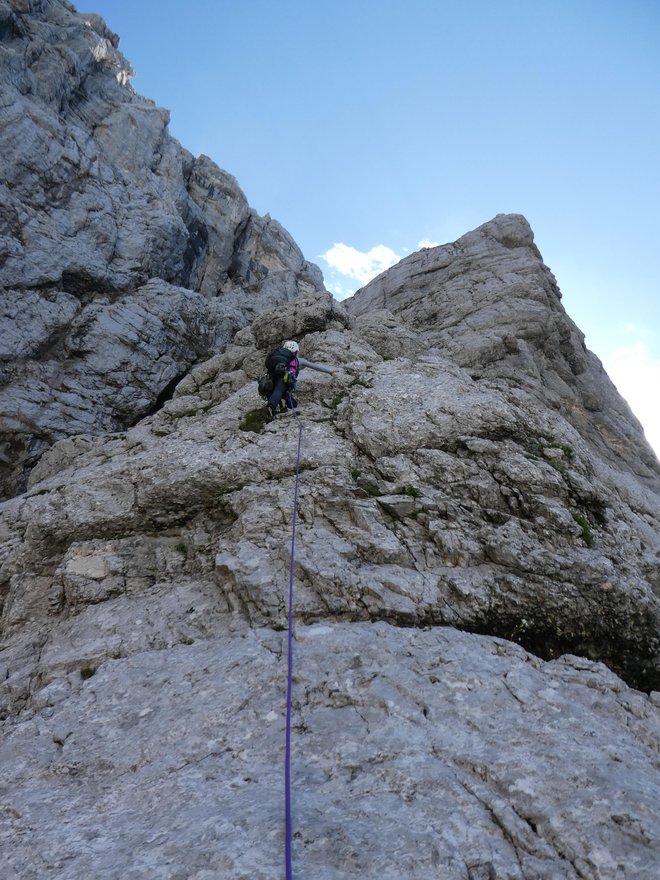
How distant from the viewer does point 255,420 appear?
47.1ft

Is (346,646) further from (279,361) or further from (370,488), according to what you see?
(279,361)

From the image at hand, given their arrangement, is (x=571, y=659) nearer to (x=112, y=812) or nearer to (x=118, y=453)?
(x=112, y=812)

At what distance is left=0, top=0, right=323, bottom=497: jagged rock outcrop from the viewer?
29.1 meters

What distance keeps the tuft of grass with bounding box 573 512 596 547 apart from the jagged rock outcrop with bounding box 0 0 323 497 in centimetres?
2783

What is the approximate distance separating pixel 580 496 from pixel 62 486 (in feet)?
43.7

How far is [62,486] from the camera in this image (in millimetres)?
12555

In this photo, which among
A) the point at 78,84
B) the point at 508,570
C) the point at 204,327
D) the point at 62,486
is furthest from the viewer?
the point at 78,84

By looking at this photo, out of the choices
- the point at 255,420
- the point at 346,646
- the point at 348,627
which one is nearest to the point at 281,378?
the point at 255,420

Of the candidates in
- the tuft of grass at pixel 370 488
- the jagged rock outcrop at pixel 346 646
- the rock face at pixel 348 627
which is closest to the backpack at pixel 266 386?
the jagged rock outcrop at pixel 346 646

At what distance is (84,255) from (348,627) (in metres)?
34.8

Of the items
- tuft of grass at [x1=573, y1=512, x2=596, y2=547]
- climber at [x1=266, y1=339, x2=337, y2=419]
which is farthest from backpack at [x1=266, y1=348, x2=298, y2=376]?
tuft of grass at [x1=573, y1=512, x2=596, y2=547]

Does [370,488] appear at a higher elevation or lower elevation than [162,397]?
lower

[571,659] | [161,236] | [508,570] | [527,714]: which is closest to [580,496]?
[508,570]

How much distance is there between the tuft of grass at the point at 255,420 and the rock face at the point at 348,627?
0.15 metres
